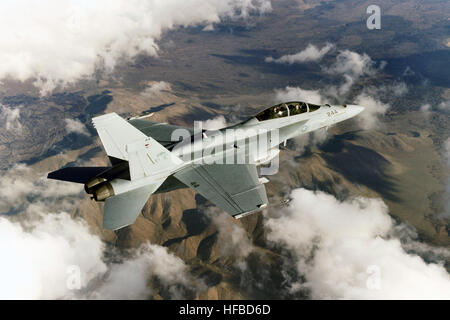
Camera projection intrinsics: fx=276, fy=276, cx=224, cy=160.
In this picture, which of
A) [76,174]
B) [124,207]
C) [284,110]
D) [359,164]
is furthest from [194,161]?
[359,164]

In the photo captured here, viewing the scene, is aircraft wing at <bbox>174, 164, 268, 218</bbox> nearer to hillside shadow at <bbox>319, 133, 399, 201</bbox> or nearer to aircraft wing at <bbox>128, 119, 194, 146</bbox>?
aircraft wing at <bbox>128, 119, 194, 146</bbox>

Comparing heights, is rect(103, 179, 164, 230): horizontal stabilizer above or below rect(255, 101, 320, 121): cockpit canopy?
below

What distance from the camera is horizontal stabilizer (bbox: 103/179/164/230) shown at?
12.2 meters

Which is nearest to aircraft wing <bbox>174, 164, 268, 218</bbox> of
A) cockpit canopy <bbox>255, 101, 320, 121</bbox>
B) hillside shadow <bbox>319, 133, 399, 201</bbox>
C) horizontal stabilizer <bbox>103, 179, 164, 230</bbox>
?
horizontal stabilizer <bbox>103, 179, 164, 230</bbox>

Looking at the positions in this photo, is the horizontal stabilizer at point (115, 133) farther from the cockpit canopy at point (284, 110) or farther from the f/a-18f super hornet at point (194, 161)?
the cockpit canopy at point (284, 110)

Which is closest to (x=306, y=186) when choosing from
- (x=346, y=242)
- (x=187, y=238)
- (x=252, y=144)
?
(x=346, y=242)

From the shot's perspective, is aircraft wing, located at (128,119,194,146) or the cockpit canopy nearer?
the cockpit canopy

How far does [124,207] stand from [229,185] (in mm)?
5222

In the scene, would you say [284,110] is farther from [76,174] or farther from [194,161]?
[76,174]

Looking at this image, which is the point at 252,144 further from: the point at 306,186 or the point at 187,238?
the point at 306,186

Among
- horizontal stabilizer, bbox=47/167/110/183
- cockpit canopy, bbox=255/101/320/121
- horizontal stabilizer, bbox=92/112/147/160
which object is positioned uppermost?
horizontal stabilizer, bbox=92/112/147/160

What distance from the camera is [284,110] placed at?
18453 mm

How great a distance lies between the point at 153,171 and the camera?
1405 cm

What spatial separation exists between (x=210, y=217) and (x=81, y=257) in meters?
74.7
